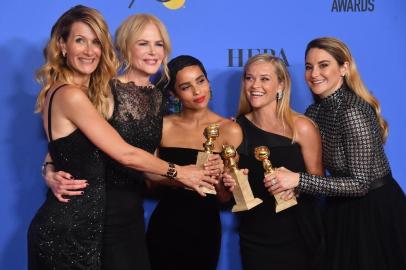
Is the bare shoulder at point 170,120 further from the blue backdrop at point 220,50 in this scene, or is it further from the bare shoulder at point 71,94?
the bare shoulder at point 71,94

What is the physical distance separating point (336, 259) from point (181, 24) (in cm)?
133

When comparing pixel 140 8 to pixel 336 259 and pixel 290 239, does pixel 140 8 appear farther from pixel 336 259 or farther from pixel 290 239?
pixel 336 259

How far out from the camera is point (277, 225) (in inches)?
85.2

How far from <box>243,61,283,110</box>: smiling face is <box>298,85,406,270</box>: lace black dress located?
0.24 m

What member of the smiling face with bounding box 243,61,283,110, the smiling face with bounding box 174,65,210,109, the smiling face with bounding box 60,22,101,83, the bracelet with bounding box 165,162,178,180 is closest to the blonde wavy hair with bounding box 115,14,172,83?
the smiling face with bounding box 174,65,210,109

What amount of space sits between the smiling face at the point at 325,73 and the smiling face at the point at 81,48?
0.94 meters

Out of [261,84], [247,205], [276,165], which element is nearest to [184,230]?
[247,205]

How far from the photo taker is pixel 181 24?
248 centimetres

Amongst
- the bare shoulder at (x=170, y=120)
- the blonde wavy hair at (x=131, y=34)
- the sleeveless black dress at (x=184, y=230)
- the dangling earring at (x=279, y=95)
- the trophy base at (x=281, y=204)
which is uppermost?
the blonde wavy hair at (x=131, y=34)

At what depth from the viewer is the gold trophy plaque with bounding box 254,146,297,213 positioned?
196 cm

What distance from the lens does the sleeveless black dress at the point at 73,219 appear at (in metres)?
1.73

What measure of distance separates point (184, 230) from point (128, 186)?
39 centimetres

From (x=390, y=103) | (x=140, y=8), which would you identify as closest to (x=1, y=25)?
(x=140, y=8)

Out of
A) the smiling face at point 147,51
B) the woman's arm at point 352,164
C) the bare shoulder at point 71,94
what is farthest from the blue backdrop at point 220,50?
the bare shoulder at point 71,94
